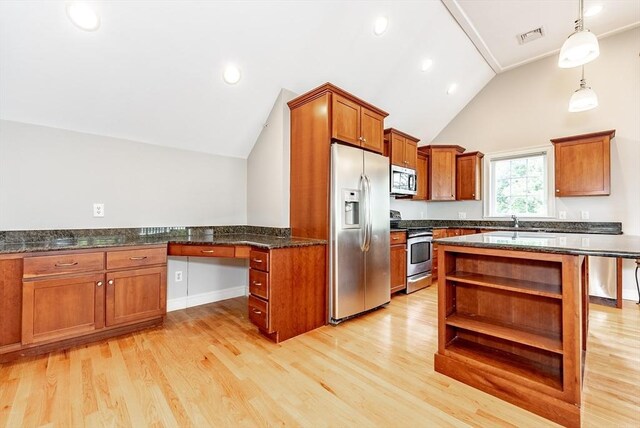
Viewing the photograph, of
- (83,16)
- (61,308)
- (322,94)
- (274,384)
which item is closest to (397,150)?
(322,94)

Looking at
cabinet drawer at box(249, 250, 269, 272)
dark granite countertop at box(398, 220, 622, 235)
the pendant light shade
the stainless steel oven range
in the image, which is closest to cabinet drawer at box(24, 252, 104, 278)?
cabinet drawer at box(249, 250, 269, 272)

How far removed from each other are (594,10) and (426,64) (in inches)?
78.3

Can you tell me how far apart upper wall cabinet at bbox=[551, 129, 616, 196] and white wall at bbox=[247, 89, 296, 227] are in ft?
12.7

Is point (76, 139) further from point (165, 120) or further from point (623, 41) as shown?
point (623, 41)

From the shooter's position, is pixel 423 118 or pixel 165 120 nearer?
pixel 165 120

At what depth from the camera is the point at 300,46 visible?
9.11ft

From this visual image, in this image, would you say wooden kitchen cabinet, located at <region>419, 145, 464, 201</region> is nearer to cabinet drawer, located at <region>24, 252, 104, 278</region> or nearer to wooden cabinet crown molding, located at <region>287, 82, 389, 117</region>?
wooden cabinet crown molding, located at <region>287, 82, 389, 117</region>

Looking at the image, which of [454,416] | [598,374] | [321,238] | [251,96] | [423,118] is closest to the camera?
[454,416]

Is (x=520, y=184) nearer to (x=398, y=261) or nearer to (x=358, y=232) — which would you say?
(x=398, y=261)

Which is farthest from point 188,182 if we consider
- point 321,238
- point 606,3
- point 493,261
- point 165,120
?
point 606,3

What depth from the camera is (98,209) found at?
2686 mm

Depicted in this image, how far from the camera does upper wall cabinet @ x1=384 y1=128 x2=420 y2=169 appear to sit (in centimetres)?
403

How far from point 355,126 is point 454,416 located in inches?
98.5

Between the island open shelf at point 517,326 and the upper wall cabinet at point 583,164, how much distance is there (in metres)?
2.60
